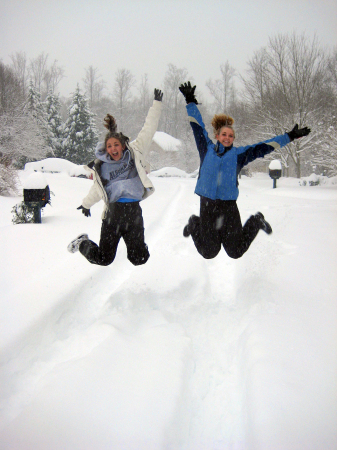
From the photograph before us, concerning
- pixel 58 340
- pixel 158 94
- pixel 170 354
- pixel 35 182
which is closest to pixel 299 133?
pixel 158 94

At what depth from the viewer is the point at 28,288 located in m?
3.14

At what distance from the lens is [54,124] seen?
26609mm

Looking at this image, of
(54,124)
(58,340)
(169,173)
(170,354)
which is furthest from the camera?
(169,173)

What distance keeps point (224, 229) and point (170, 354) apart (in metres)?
1.58

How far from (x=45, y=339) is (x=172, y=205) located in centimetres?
786

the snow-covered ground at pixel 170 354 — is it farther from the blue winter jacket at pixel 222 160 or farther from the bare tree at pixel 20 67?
the bare tree at pixel 20 67

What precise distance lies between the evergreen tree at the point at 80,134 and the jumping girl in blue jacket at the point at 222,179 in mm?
19521

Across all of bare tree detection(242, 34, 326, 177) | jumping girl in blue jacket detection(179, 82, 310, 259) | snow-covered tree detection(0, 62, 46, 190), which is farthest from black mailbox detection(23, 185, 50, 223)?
bare tree detection(242, 34, 326, 177)

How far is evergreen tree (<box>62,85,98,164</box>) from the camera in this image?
21.6 metres

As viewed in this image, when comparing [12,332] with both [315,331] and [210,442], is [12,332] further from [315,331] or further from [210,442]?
[315,331]

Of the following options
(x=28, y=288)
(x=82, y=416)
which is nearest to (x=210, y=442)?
(x=82, y=416)

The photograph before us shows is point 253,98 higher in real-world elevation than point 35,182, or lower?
higher

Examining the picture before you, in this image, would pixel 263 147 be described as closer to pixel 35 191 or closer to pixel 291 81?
pixel 35 191

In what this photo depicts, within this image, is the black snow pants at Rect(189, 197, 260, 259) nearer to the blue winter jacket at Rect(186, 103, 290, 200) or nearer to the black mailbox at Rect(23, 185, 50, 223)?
the blue winter jacket at Rect(186, 103, 290, 200)
